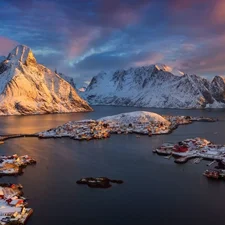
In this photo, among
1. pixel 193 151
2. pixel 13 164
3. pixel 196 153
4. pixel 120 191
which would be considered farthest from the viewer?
pixel 193 151

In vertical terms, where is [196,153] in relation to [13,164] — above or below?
above

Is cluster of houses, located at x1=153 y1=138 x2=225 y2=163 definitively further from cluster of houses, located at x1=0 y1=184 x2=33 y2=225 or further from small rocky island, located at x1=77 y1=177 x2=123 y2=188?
cluster of houses, located at x1=0 y1=184 x2=33 y2=225

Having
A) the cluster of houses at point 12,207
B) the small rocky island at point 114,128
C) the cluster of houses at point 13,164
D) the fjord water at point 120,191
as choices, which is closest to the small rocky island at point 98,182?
the fjord water at point 120,191

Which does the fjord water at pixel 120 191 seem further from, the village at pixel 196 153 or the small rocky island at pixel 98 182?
the village at pixel 196 153

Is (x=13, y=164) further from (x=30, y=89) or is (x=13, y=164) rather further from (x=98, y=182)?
(x=30, y=89)

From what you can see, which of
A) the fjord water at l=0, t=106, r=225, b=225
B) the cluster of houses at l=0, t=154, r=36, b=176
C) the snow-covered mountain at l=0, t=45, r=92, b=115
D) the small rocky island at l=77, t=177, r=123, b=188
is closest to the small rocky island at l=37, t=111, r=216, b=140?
the fjord water at l=0, t=106, r=225, b=225

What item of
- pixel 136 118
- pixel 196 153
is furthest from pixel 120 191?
pixel 136 118

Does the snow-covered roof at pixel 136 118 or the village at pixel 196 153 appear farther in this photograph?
the snow-covered roof at pixel 136 118
